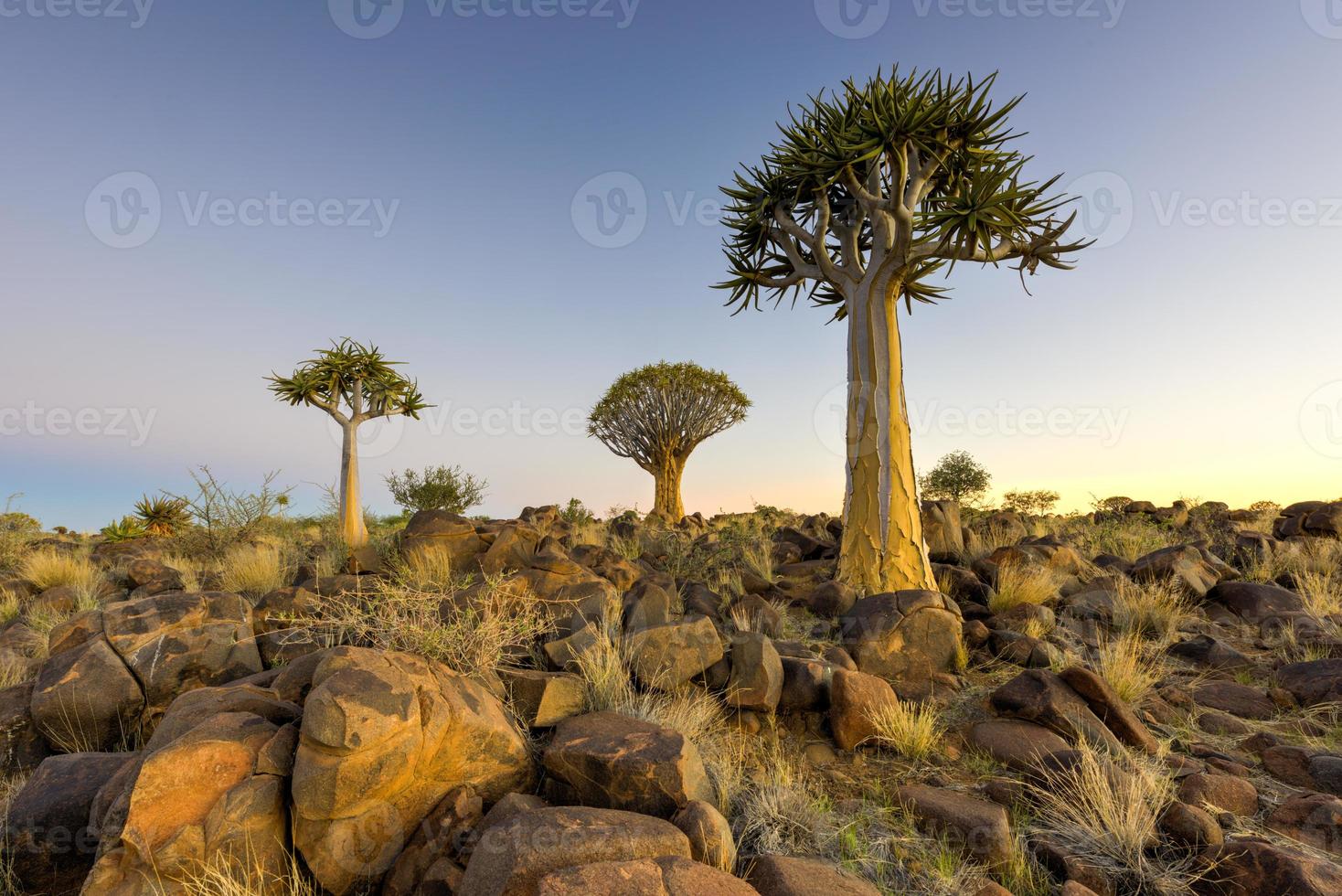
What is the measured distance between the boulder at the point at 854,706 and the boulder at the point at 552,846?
2544 mm

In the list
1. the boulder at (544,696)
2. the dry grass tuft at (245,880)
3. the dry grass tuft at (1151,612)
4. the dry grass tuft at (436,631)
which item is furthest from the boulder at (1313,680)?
the dry grass tuft at (245,880)

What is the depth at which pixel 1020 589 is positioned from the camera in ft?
29.2

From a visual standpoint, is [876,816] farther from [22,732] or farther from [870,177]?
[870,177]

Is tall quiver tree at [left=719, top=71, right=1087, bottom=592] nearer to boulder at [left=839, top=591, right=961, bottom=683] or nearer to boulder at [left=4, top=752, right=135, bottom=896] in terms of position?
boulder at [left=839, top=591, right=961, bottom=683]

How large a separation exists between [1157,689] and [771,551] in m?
6.36

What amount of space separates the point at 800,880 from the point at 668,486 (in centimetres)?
2128

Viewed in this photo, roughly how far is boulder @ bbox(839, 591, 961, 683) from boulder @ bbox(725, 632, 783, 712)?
1.45m

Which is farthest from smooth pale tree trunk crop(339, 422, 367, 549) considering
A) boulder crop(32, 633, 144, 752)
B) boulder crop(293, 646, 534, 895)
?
boulder crop(293, 646, 534, 895)

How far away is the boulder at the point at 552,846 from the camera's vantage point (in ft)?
9.02

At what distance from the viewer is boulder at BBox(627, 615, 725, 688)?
537cm

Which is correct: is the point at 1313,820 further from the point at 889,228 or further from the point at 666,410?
the point at 666,410

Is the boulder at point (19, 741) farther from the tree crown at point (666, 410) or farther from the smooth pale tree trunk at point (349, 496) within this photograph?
the tree crown at point (666, 410)

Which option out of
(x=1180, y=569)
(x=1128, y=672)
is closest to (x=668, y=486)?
(x=1180, y=569)

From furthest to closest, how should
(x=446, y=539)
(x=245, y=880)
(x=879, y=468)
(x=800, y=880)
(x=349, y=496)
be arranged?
(x=349, y=496) → (x=879, y=468) → (x=446, y=539) → (x=245, y=880) → (x=800, y=880)
